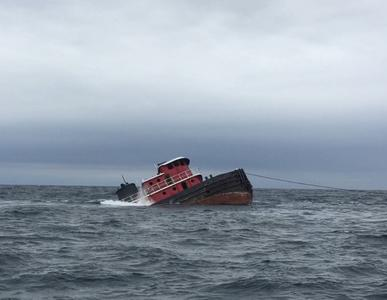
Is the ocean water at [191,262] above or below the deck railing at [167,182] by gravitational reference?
below

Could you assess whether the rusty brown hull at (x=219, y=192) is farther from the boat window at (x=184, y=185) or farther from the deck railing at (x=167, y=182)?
the deck railing at (x=167, y=182)

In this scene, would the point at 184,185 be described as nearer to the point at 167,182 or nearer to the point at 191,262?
the point at 167,182

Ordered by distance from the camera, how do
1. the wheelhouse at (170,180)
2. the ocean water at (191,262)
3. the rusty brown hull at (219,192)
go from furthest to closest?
the wheelhouse at (170,180) < the rusty brown hull at (219,192) < the ocean water at (191,262)

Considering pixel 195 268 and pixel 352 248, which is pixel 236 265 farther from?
pixel 352 248

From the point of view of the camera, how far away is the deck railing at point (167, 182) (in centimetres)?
5034

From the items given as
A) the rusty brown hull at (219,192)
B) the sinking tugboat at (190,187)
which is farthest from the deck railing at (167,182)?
the rusty brown hull at (219,192)

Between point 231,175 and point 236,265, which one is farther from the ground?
point 231,175

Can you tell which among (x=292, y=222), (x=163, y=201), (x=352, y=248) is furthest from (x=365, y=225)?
(x=163, y=201)

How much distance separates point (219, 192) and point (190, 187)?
99.3 inches

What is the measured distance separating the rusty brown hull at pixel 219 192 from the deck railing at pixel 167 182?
189cm

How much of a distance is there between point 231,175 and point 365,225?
54.8 feet

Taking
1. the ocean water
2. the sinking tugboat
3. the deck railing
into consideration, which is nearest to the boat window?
the sinking tugboat

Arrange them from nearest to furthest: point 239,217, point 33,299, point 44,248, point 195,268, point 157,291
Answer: point 33,299 → point 157,291 → point 195,268 → point 44,248 → point 239,217

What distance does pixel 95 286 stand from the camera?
14.6 metres
